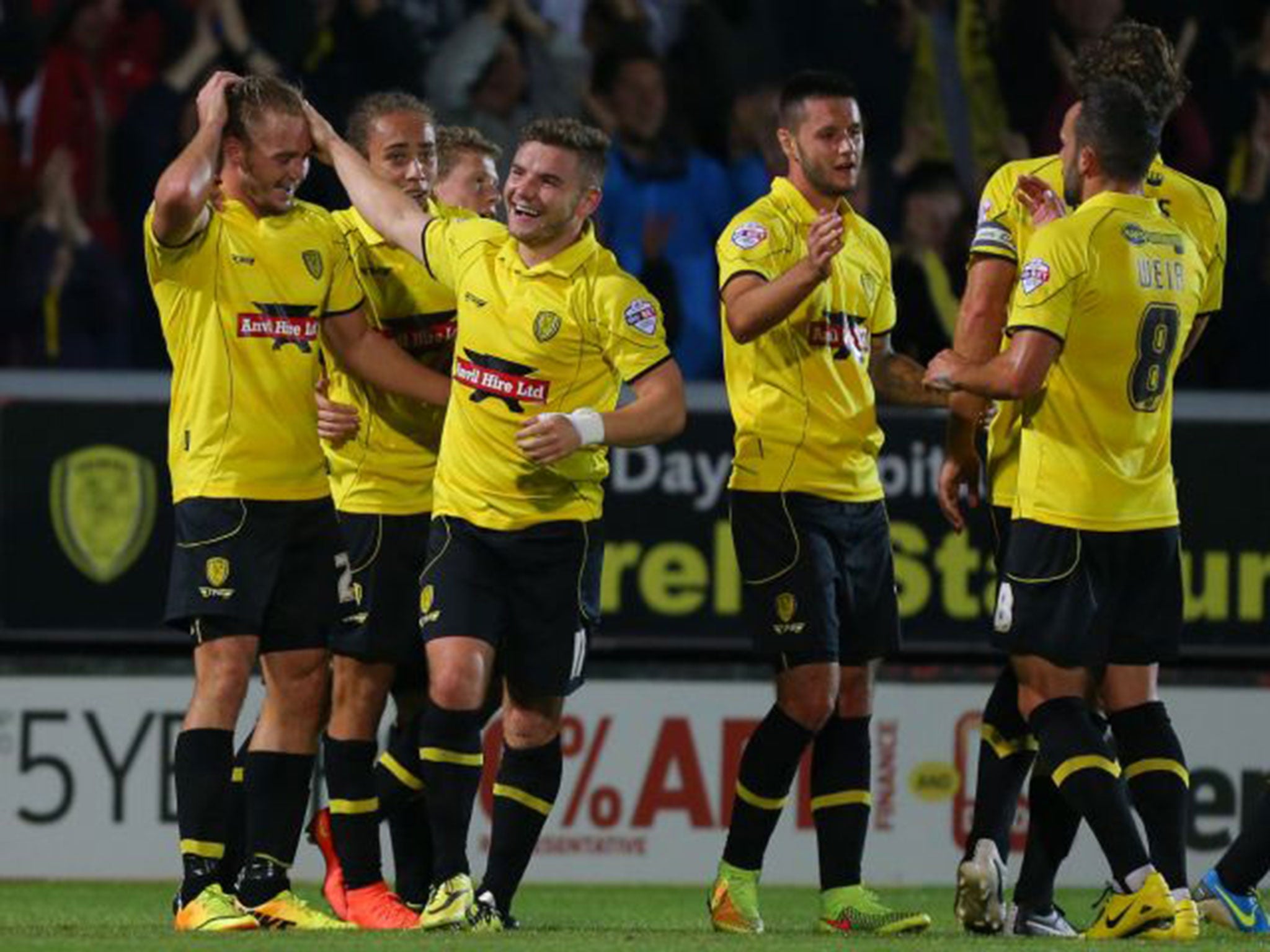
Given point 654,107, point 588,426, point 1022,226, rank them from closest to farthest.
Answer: point 588,426 < point 1022,226 < point 654,107

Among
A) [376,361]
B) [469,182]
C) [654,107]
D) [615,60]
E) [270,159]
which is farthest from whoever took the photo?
[615,60]

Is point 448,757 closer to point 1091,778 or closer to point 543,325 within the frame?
point 543,325

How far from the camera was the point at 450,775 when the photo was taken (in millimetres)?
7754

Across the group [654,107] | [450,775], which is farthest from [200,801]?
[654,107]

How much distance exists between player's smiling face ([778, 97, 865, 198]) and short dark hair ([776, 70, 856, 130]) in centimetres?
1

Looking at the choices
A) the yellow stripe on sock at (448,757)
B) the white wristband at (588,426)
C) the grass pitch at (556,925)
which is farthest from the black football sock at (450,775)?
the white wristband at (588,426)

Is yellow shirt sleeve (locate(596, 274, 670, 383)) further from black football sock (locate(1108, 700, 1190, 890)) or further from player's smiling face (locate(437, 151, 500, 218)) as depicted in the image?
black football sock (locate(1108, 700, 1190, 890))

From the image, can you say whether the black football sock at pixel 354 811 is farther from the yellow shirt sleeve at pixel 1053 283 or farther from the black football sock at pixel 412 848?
the yellow shirt sleeve at pixel 1053 283

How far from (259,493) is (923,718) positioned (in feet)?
12.5

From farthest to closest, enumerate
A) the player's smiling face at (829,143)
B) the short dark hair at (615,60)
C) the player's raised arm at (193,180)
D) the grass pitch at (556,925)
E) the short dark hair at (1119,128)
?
1. the short dark hair at (615,60)
2. the player's smiling face at (829,143)
3. the player's raised arm at (193,180)
4. the short dark hair at (1119,128)
5. the grass pitch at (556,925)

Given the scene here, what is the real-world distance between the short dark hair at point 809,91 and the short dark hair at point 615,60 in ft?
14.7

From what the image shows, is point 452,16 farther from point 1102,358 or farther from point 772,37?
point 1102,358

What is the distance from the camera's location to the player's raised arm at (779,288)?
25.0 ft

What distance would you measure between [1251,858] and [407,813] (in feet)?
7.90
